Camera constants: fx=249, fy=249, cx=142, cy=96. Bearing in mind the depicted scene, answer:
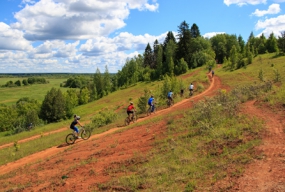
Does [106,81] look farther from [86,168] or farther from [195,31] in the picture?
[86,168]

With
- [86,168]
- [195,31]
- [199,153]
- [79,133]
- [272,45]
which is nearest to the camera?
[199,153]

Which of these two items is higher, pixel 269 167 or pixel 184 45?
pixel 184 45

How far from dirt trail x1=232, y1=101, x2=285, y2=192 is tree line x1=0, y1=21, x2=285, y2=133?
21.1m

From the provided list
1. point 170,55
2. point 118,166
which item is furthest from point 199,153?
point 170,55

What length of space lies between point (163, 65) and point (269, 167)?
63422 millimetres

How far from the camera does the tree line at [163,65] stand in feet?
160

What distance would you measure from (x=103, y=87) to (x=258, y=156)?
284ft

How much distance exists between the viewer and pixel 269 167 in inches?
273

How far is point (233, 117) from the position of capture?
11.7m

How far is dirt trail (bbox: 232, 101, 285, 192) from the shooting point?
6109 mm

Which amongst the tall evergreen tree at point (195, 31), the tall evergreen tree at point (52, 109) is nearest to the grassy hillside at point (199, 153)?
the tall evergreen tree at point (52, 109)

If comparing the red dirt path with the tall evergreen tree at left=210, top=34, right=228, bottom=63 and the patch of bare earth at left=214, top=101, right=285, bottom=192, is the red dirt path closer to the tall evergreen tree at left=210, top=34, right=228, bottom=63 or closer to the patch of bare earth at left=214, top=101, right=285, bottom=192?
the patch of bare earth at left=214, top=101, right=285, bottom=192

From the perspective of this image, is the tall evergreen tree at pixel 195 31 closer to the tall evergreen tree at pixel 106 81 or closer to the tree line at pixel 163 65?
the tree line at pixel 163 65

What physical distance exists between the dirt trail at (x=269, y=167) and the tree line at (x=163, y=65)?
21117 millimetres
